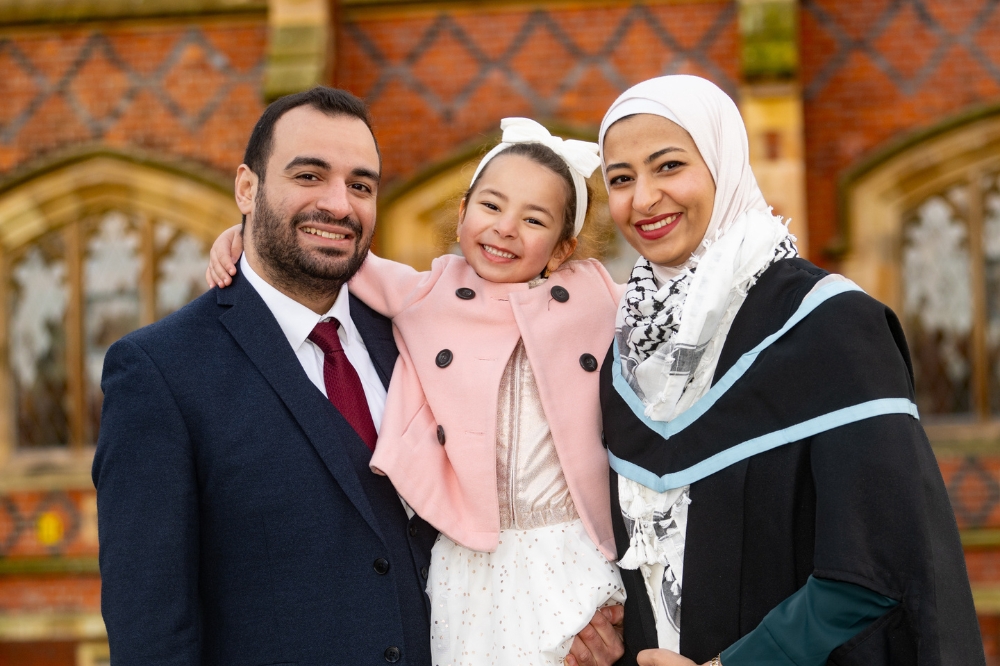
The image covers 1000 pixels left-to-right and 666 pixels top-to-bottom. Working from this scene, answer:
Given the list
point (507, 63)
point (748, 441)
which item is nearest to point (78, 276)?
point (507, 63)

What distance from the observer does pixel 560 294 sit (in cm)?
247

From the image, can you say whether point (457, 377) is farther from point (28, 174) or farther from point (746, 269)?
point (28, 174)

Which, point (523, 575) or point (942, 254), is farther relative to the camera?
point (942, 254)

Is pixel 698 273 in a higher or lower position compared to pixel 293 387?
higher

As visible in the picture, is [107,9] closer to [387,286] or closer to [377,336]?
[387,286]

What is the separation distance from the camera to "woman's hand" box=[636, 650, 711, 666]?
1.84 m

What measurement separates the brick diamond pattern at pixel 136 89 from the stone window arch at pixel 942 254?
176 inches

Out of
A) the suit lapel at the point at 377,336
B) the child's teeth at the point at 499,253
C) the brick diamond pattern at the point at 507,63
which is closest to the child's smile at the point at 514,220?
the child's teeth at the point at 499,253

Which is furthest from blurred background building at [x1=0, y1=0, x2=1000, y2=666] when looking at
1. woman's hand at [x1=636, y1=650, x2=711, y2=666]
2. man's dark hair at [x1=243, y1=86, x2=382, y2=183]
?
woman's hand at [x1=636, y1=650, x2=711, y2=666]

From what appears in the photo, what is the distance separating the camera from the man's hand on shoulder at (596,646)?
2.13 m

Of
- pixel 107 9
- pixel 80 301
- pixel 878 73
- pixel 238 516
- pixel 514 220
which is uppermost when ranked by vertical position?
pixel 107 9

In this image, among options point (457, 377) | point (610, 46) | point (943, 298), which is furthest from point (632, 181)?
point (943, 298)

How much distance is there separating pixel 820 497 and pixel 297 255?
4.52 feet

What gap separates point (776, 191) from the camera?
5730 mm
